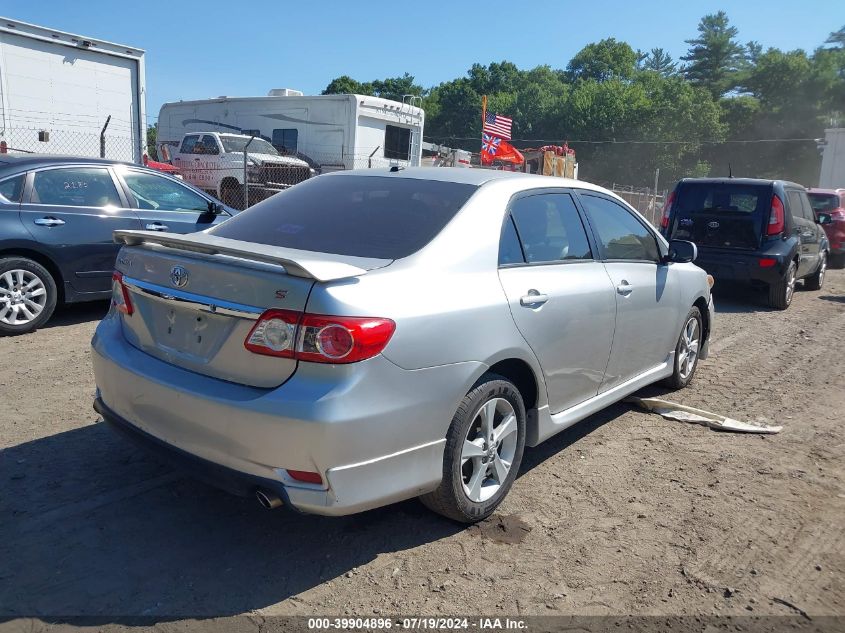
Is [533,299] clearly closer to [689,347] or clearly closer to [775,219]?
[689,347]

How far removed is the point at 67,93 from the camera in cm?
1388

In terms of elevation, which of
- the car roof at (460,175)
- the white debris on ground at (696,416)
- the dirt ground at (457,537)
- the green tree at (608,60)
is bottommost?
the dirt ground at (457,537)

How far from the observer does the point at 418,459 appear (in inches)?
113

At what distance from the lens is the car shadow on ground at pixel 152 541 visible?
105 inches

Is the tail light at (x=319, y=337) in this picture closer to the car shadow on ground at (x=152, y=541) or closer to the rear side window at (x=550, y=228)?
the car shadow on ground at (x=152, y=541)

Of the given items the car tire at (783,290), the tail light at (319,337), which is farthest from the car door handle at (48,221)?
the car tire at (783,290)

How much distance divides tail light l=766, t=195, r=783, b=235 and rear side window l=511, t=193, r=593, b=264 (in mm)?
6429

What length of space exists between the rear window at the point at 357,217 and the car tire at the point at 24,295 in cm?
339

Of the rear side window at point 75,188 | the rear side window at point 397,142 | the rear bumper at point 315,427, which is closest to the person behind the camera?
the rear bumper at point 315,427

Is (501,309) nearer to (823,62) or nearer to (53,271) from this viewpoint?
(53,271)

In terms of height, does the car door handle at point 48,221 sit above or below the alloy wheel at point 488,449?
above

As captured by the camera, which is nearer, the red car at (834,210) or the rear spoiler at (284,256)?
the rear spoiler at (284,256)

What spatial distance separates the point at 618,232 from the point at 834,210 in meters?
13.1

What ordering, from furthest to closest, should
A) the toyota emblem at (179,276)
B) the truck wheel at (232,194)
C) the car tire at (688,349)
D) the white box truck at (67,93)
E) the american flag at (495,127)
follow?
the american flag at (495,127) → the truck wheel at (232,194) → the white box truck at (67,93) → the car tire at (688,349) → the toyota emblem at (179,276)
